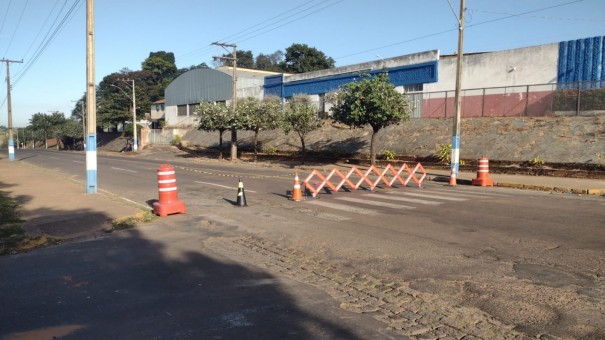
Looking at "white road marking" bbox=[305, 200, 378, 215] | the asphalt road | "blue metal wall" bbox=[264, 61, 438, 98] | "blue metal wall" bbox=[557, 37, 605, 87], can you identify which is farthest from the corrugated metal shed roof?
the asphalt road

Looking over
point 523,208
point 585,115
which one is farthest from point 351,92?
point 523,208

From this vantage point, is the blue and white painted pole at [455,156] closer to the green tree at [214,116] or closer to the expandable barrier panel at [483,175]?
the expandable barrier panel at [483,175]

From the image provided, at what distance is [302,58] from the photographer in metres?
87.4

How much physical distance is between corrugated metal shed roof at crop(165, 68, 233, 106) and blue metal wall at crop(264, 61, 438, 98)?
6295 millimetres

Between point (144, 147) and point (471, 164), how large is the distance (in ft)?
140

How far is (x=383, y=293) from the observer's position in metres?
5.20

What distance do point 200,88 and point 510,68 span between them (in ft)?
131

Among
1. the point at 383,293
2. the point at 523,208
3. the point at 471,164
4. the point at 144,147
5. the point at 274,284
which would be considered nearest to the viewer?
the point at 383,293

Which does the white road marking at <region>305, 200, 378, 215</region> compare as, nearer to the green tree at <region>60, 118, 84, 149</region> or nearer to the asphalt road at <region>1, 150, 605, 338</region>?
the asphalt road at <region>1, 150, 605, 338</region>

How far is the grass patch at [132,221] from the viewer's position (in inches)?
367

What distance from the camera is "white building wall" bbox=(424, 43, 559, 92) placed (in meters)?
27.7

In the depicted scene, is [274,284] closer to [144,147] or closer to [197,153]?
[197,153]

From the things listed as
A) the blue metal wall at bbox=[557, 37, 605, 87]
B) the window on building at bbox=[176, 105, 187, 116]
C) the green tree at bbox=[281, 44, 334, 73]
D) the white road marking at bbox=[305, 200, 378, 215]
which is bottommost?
the white road marking at bbox=[305, 200, 378, 215]

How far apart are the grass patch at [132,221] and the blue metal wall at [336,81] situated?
22.3 metres
